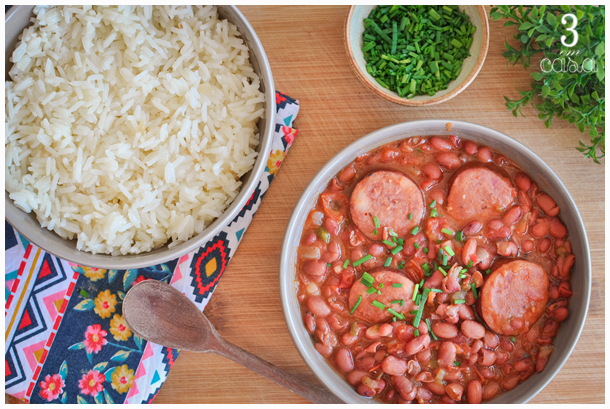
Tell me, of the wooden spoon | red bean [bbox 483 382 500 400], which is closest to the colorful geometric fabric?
the wooden spoon

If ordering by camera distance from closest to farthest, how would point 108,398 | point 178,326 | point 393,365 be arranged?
1. point 393,365
2. point 178,326
3. point 108,398

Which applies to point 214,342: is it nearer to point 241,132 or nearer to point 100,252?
point 100,252

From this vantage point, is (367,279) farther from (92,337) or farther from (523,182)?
(92,337)

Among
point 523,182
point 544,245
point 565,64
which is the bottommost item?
point 544,245

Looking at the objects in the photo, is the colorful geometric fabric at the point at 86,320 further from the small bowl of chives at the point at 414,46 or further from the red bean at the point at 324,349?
the red bean at the point at 324,349

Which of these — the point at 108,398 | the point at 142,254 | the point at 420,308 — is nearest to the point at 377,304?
the point at 420,308

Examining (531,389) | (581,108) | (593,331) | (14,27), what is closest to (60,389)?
(14,27)

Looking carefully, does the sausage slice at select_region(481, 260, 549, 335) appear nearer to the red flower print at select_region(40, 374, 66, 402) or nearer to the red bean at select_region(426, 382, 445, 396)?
the red bean at select_region(426, 382, 445, 396)
